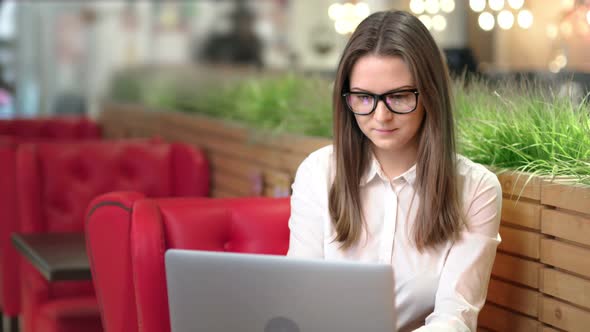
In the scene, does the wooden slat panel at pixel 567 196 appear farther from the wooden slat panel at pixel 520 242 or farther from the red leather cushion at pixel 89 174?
the red leather cushion at pixel 89 174

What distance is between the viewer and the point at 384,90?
1.98m

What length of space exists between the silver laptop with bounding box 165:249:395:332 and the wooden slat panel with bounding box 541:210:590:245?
0.69 m

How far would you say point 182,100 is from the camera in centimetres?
584

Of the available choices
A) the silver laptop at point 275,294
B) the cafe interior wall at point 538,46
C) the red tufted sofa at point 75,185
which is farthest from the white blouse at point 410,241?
the cafe interior wall at point 538,46

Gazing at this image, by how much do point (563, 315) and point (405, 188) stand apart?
1.53 ft

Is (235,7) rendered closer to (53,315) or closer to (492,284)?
(53,315)

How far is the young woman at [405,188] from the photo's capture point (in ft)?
6.46

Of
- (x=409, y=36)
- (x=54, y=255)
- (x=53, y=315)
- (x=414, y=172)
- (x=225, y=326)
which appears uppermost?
(x=409, y=36)

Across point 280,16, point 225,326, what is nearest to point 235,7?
point 280,16

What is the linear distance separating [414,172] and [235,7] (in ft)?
25.4

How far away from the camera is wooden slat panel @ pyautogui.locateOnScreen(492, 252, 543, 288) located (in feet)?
7.16

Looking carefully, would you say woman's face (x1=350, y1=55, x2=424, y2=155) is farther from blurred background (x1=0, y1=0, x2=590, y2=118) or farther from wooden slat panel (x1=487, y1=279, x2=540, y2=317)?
blurred background (x1=0, y1=0, x2=590, y2=118)

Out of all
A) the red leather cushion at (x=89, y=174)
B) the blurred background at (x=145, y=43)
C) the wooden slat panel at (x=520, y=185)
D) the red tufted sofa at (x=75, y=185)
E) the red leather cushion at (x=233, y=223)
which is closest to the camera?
the wooden slat panel at (x=520, y=185)

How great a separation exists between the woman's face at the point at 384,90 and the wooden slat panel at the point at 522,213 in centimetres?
37
